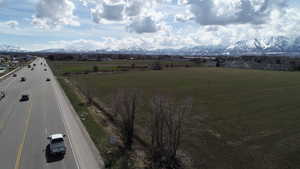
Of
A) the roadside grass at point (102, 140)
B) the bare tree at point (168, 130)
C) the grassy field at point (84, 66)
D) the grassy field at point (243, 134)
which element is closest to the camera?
the roadside grass at point (102, 140)

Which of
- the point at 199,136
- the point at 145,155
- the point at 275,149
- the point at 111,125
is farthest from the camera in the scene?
the point at 111,125

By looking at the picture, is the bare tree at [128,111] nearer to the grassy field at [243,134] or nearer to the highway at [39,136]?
the highway at [39,136]

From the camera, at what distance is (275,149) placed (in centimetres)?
2216

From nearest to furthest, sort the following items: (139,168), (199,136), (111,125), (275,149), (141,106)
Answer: (139,168), (275,149), (199,136), (111,125), (141,106)

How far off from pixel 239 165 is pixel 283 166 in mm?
3676

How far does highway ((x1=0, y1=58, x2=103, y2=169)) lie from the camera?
1795 cm

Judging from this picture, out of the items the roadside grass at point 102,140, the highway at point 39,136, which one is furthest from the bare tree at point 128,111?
the highway at point 39,136

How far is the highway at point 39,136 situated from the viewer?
17.9 meters

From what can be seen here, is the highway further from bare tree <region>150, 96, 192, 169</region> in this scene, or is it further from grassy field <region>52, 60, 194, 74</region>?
grassy field <region>52, 60, 194, 74</region>

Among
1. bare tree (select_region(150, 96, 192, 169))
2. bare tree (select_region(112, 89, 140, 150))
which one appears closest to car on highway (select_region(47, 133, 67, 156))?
bare tree (select_region(112, 89, 140, 150))

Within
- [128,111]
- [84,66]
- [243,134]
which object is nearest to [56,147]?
[128,111]

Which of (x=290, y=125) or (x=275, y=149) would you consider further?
(x=290, y=125)

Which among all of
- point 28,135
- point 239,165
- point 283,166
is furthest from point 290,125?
point 28,135

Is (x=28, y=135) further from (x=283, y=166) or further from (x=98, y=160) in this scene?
(x=283, y=166)
